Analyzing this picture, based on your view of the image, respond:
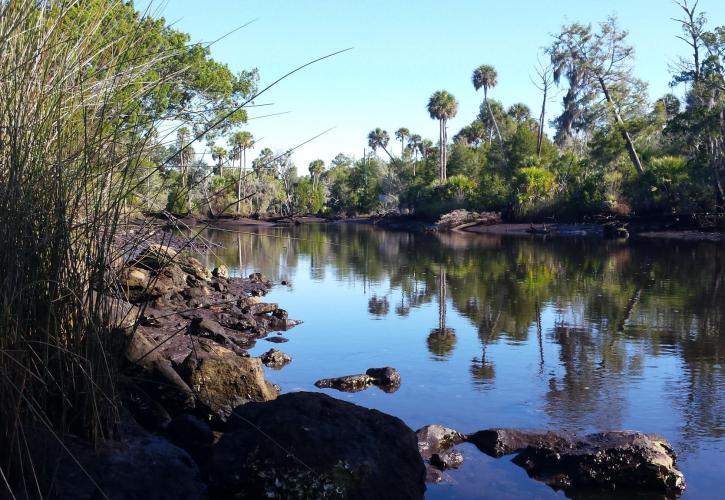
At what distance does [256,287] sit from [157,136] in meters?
15.3

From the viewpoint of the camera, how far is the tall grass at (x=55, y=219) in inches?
130

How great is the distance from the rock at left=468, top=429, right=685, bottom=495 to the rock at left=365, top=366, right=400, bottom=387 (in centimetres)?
287

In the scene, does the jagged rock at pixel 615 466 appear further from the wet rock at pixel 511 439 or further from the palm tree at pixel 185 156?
the palm tree at pixel 185 156

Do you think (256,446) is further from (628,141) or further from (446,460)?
(628,141)

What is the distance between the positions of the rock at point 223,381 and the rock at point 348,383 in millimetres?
2017

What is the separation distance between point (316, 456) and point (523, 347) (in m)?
7.44

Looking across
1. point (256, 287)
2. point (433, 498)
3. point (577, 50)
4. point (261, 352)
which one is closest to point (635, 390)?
point (433, 498)

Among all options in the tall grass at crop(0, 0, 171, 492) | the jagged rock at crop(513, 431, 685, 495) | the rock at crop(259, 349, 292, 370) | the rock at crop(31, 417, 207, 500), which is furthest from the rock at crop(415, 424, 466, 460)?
the rock at crop(259, 349, 292, 370)

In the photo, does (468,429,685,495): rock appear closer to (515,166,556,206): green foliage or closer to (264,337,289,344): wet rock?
(264,337,289,344): wet rock

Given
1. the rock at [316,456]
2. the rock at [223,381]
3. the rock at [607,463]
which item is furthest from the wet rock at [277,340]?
the rock at [316,456]

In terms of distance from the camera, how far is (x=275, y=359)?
33.9 feet

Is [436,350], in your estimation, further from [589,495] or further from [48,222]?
[48,222]

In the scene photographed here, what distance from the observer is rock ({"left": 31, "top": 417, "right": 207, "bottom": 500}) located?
3.72m

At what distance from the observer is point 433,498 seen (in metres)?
5.70
